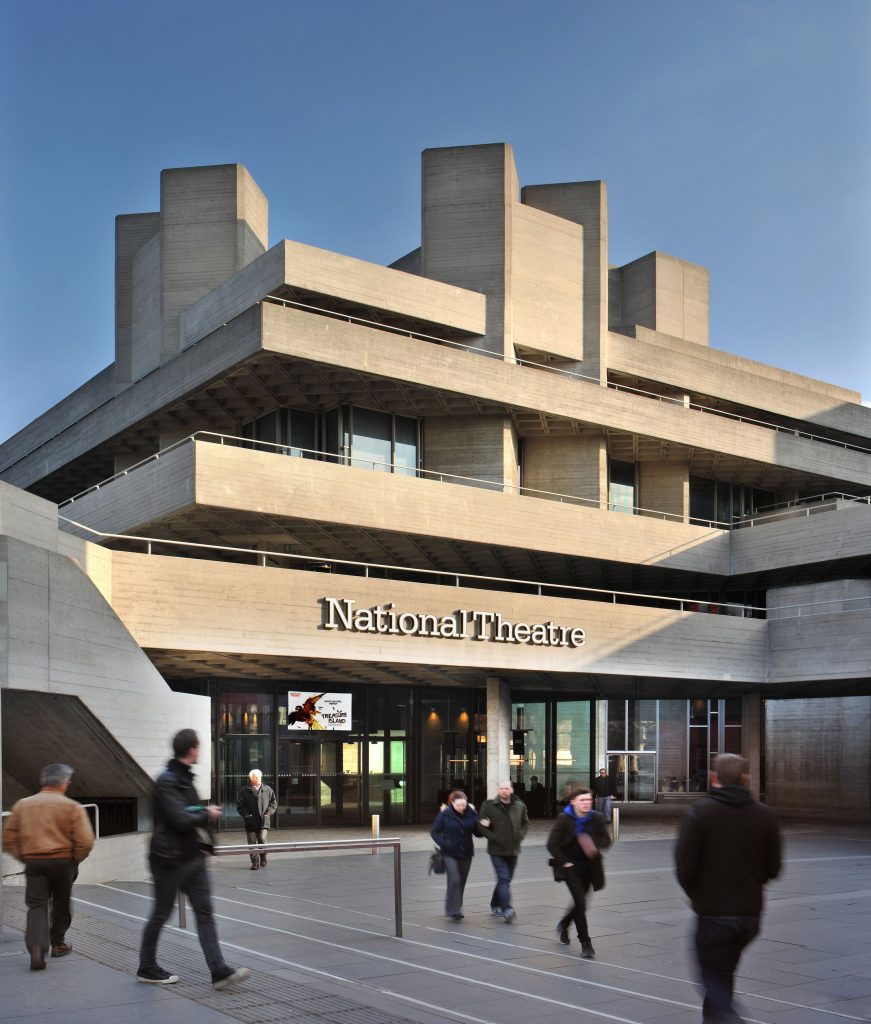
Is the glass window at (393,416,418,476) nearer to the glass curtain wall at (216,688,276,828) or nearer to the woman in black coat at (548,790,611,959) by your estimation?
the glass curtain wall at (216,688,276,828)

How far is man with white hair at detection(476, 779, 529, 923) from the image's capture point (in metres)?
12.9

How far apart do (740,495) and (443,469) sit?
14744 mm

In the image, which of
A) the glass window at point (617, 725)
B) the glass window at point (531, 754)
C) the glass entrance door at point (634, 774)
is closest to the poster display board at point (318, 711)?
the glass window at point (531, 754)

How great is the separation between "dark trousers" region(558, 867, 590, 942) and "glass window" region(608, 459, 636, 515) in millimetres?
29639

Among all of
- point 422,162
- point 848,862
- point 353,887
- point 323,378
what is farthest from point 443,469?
point 353,887

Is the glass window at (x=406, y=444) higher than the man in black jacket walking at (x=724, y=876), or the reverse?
the glass window at (x=406, y=444)

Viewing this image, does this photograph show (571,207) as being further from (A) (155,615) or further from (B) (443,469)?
(A) (155,615)

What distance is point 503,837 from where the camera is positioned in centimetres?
1327

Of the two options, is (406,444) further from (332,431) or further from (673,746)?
(673,746)

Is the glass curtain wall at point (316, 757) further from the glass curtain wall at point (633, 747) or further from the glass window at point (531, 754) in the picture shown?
the glass curtain wall at point (633, 747)

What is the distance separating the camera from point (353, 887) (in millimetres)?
16656

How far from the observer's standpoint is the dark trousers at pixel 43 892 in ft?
28.5

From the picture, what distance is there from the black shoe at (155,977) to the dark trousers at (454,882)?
515 centimetres

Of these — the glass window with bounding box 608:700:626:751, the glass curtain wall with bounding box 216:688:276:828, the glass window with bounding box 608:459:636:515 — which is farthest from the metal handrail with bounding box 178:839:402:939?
the glass window with bounding box 608:700:626:751
